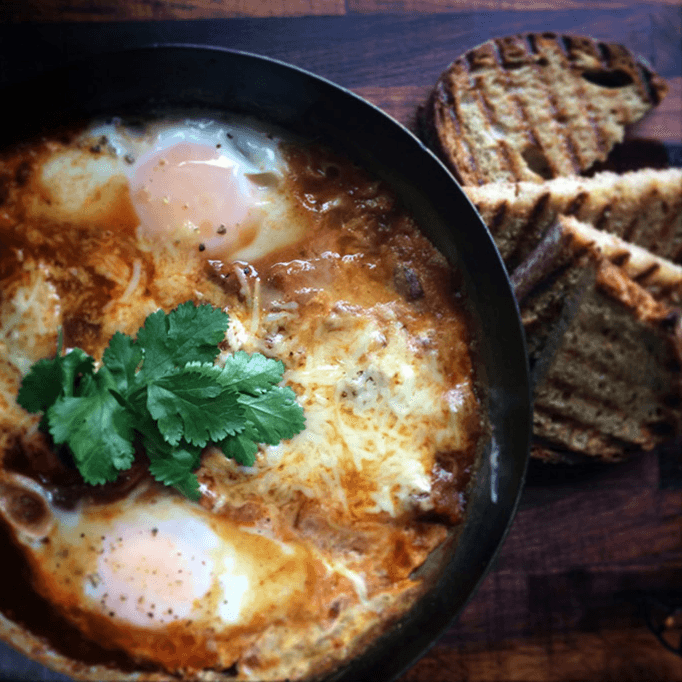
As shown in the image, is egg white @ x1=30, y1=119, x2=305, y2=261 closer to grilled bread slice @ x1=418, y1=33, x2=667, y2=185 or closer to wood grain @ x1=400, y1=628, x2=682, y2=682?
grilled bread slice @ x1=418, y1=33, x2=667, y2=185

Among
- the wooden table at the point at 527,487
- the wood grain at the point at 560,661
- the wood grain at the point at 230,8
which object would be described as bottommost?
the wood grain at the point at 560,661

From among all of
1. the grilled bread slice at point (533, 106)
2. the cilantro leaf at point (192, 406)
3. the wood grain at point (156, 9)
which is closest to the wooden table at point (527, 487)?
the wood grain at point (156, 9)

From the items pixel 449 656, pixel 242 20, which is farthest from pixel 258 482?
pixel 242 20

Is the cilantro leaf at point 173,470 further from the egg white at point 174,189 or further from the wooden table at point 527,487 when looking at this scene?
the wooden table at point 527,487

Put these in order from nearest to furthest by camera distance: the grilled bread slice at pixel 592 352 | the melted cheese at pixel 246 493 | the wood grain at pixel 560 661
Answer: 1. the melted cheese at pixel 246 493
2. the grilled bread slice at pixel 592 352
3. the wood grain at pixel 560 661

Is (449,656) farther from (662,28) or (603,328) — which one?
(662,28)

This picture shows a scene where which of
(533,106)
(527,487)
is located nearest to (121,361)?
(527,487)

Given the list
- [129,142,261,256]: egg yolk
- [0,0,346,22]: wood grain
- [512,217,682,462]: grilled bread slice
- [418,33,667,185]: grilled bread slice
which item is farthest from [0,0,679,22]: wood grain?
[512,217,682,462]: grilled bread slice
